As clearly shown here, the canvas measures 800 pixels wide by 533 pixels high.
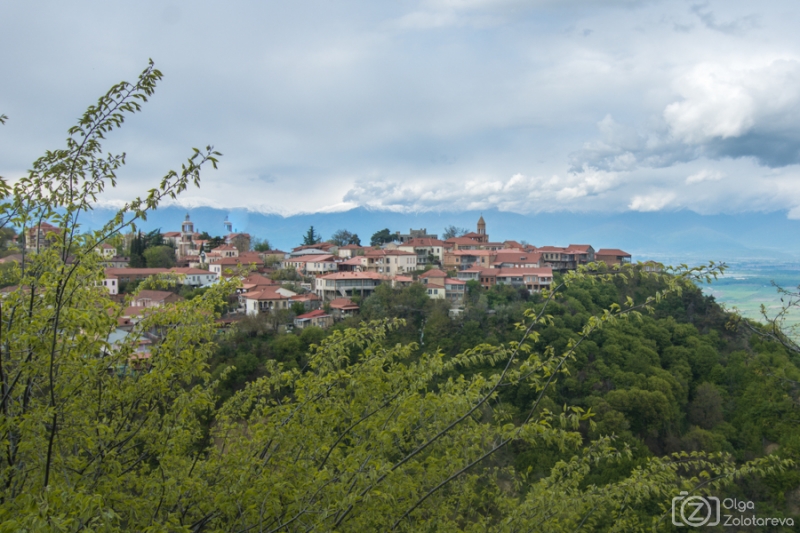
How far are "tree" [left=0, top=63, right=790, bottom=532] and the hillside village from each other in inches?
830

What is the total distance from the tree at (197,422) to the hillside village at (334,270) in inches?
830

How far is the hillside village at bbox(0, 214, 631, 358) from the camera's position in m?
31.9

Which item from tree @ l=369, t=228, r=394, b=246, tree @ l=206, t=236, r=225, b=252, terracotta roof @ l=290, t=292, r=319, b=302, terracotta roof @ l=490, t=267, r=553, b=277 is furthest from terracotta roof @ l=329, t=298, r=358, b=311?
tree @ l=369, t=228, r=394, b=246

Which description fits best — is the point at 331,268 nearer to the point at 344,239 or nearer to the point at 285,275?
the point at 285,275

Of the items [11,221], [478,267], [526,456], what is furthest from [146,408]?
[478,267]

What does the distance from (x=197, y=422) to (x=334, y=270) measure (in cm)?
3530

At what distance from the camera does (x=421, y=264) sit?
43125 mm

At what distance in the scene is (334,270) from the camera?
40.9 meters

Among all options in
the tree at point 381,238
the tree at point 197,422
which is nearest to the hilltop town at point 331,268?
the tree at point 381,238

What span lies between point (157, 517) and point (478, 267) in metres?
36.8

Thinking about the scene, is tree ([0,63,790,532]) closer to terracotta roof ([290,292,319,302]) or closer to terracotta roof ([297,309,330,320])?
terracotta roof ([297,309,330,320])

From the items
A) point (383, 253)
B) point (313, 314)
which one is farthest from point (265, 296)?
point (383, 253)

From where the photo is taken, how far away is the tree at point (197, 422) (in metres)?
3.67

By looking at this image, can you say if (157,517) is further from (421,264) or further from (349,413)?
(421,264)
